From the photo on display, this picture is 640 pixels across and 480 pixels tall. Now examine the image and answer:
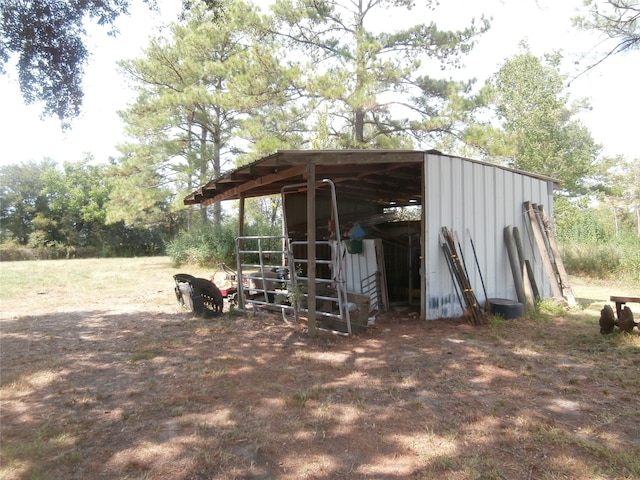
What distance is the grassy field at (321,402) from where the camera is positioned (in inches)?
94.6

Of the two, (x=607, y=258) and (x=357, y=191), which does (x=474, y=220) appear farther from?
(x=607, y=258)

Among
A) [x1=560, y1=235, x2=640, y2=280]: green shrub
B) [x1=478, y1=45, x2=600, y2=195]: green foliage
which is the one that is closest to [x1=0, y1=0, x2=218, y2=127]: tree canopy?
[x1=560, y1=235, x2=640, y2=280]: green shrub

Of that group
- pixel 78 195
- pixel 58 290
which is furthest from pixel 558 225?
pixel 78 195

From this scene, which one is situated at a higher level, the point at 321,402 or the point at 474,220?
the point at 474,220

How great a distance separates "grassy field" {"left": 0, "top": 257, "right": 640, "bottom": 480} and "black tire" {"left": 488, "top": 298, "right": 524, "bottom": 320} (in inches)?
7.7

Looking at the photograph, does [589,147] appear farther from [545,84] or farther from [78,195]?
[78,195]

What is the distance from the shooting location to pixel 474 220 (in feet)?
22.6

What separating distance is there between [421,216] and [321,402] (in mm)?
3958

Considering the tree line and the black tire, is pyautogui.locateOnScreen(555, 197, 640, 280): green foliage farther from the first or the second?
the black tire

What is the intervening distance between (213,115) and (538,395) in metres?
18.6

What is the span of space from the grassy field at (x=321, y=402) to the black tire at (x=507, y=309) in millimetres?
194

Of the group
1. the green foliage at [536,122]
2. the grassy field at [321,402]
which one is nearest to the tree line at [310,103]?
the green foliage at [536,122]

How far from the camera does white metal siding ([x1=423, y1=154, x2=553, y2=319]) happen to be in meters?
6.25

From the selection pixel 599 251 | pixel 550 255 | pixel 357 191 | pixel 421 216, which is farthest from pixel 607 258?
pixel 421 216
